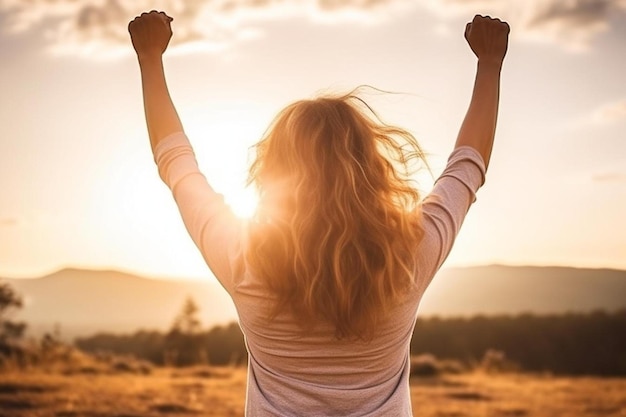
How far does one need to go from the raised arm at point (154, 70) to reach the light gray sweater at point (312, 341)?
19 cm

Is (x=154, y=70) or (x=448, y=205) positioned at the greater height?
(x=154, y=70)

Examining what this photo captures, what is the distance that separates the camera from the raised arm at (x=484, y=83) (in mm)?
1702

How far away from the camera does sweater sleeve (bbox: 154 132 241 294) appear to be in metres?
1.49

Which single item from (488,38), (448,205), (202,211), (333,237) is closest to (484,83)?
(488,38)

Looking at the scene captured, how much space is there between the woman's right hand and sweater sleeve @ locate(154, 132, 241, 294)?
76cm

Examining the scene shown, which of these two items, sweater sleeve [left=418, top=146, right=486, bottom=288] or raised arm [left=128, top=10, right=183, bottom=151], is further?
raised arm [left=128, top=10, right=183, bottom=151]

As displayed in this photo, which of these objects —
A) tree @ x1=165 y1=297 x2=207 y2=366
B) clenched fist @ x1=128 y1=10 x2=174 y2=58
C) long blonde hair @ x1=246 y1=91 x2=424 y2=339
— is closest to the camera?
long blonde hair @ x1=246 y1=91 x2=424 y2=339

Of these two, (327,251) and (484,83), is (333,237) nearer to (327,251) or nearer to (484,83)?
(327,251)

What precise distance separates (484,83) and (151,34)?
819 mm

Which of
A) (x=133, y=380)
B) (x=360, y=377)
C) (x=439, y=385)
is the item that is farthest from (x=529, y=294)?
(x=360, y=377)

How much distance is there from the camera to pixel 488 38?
6.04 feet

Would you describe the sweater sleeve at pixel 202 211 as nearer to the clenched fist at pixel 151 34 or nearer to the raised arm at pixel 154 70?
the raised arm at pixel 154 70

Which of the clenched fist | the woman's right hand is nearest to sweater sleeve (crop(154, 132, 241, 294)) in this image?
the clenched fist

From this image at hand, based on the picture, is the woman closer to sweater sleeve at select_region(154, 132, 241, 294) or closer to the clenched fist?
sweater sleeve at select_region(154, 132, 241, 294)
